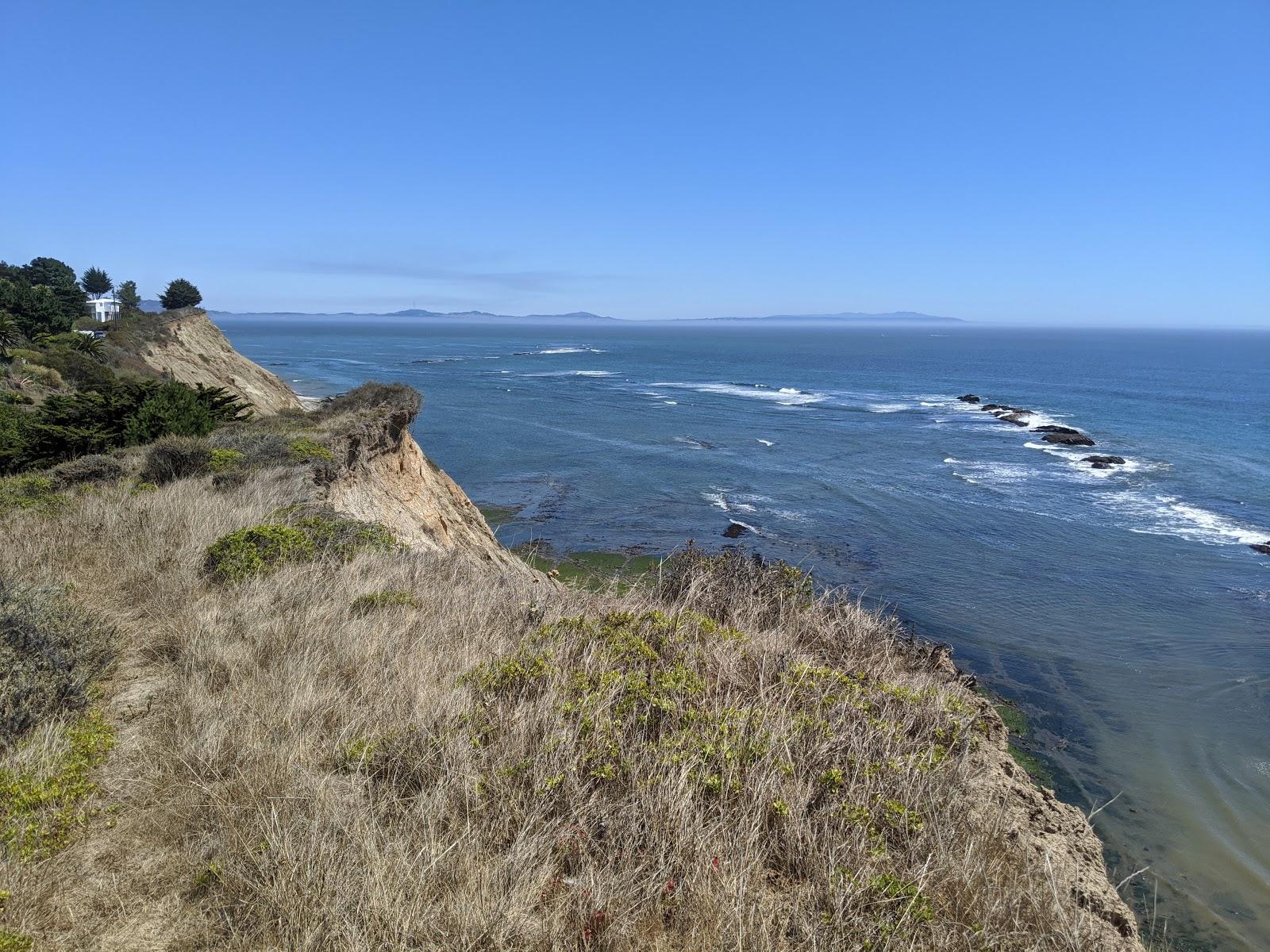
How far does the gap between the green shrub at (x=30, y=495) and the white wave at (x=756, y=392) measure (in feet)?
186

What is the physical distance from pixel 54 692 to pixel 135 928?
2276mm

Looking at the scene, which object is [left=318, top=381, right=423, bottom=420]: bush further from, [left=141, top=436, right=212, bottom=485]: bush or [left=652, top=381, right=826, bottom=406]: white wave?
[left=652, top=381, right=826, bottom=406]: white wave

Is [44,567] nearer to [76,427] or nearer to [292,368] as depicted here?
[76,427]

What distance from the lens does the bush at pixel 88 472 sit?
1220 centimetres

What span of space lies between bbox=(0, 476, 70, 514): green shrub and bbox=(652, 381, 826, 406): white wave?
56.8 metres

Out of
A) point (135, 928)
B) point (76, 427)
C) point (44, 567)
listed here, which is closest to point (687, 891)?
point (135, 928)

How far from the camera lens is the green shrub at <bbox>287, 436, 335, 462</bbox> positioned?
1441 centimetres

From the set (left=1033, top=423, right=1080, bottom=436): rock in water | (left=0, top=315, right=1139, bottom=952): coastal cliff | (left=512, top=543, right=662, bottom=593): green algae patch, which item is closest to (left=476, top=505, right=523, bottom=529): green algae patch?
(left=512, top=543, right=662, bottom=593): green algae patch

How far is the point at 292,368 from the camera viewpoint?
89.9 m

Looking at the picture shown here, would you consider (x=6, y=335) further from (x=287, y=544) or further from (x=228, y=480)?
(x=287, y=544)

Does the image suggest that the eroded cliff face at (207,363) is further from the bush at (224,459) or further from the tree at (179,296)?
the bush at (224,459)

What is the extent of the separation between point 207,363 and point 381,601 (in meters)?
40.6

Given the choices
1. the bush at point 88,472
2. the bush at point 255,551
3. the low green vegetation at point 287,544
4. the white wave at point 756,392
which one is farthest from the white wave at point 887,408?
the bush at point 255,551

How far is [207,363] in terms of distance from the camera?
4094 cm
